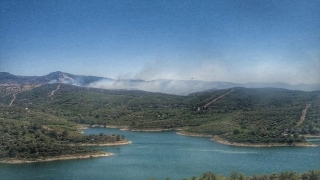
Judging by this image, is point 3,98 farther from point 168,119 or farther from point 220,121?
point 220,121

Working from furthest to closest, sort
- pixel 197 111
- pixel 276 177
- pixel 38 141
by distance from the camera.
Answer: pixel 197 111 → pixel 38 141 → pixel 276 177

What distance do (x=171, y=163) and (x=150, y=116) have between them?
1875 cm

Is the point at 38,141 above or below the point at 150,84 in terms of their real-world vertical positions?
below

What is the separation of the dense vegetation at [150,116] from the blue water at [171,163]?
1.81 metres

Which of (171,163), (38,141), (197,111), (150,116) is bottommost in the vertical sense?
Answer: (171,163)

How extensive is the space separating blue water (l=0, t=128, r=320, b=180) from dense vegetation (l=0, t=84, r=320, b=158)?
1806 millimetres

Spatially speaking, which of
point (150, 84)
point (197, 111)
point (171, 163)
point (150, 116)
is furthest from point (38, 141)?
point (150, 84)

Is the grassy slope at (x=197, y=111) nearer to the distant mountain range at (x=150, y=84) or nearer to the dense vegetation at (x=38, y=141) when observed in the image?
the dense vegetation at (x=38, y=141)

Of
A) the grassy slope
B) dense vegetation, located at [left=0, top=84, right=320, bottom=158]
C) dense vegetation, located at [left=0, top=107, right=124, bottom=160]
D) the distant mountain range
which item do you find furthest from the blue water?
the distant mountain range

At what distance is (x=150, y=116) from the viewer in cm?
3688

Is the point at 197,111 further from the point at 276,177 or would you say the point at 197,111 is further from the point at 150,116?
the point at 276,177

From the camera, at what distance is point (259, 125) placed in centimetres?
2927

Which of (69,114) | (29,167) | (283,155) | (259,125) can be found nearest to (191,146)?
(283,155)

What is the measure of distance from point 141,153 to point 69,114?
1828 cm
